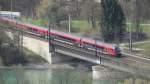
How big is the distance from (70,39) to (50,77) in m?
11.3

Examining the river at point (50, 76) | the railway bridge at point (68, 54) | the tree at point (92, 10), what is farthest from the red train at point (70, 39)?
the tree at point (92, 10)

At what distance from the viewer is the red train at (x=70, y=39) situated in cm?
6656

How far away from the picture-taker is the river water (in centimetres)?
5528

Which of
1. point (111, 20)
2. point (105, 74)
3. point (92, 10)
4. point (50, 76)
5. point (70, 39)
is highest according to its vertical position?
point (92, 10)

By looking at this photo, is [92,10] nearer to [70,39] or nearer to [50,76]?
[70,39]

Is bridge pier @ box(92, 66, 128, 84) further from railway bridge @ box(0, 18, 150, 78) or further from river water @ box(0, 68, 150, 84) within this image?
railway bridge @ box(0, 18, 150, 78)

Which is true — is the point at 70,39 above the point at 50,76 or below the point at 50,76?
above

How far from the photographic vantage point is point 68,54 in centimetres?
6950

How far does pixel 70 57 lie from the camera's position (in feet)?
233

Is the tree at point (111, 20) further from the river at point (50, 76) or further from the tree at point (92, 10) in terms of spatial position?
the river at point (50, 76)

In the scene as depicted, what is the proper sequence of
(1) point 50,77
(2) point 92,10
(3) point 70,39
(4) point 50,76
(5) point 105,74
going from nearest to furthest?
1. (5) point 105,74
2. (1) point 50,77
3. (4) point 50,76
4. (3) point 70,39
5. (2) point 92,10

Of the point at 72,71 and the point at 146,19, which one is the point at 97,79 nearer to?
the point at 72,71

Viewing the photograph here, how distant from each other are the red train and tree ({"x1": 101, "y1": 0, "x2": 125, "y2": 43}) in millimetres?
8866

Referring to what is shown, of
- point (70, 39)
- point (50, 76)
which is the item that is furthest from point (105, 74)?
point (70, 39)
